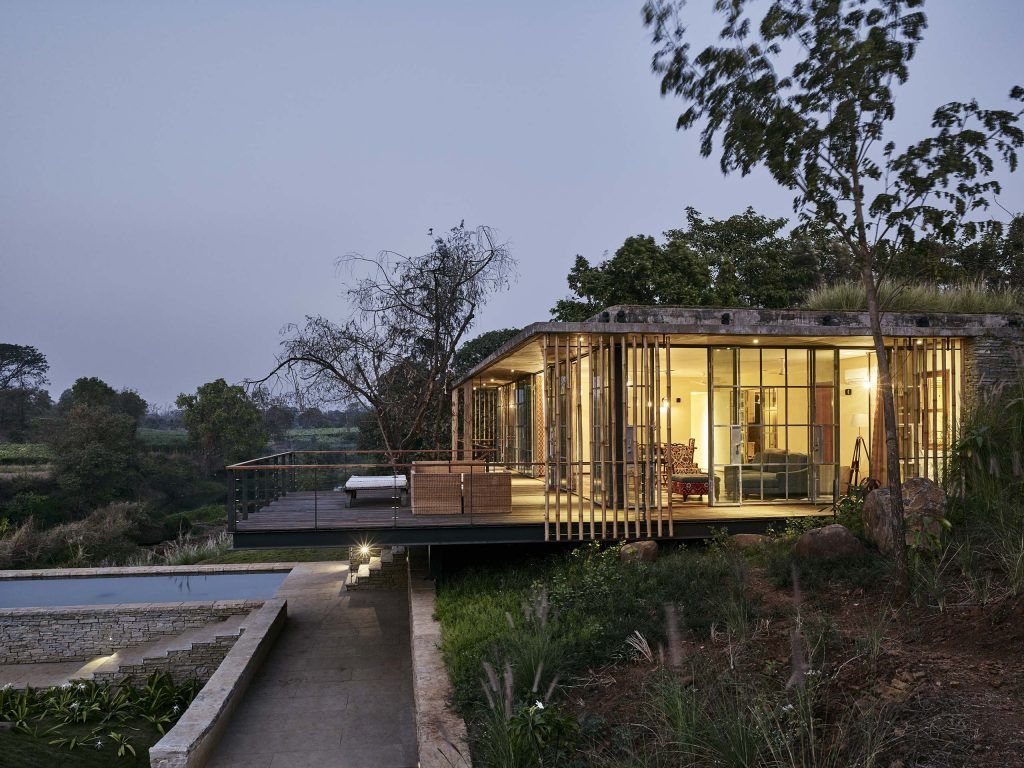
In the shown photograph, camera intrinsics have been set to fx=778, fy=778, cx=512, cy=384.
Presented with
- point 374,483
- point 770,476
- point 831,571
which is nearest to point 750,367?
point 770,476

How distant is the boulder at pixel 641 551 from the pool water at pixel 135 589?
23.7 feet

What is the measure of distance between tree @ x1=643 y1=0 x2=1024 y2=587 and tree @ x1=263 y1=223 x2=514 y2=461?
12.8 meters

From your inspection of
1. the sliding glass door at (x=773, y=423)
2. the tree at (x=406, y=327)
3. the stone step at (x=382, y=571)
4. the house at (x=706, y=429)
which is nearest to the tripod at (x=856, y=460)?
the house at (x=706, y=429)

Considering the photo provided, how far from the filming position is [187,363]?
312ft

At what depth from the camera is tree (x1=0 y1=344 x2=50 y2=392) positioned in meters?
48.7

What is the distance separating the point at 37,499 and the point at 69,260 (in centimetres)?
7254

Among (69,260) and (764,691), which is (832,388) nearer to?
(764,691)

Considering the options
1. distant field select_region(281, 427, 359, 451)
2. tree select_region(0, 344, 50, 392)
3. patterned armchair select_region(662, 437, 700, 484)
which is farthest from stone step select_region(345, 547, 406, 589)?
tree select_region(0, 344, 50, 392)

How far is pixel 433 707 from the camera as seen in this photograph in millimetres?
5750

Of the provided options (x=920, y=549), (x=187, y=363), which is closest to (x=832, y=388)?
(x=920, y=549)

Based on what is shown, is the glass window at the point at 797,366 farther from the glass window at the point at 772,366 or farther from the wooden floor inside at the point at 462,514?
the wooden floor inside at the point at 462,514

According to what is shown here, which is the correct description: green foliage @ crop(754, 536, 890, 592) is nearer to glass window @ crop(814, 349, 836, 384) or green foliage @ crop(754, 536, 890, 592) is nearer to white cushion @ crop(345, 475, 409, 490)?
glass window @ crop(814, 349, 836, 384)

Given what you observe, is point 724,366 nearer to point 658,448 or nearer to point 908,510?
point 658,448

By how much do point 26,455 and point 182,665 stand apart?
91.3 ft
